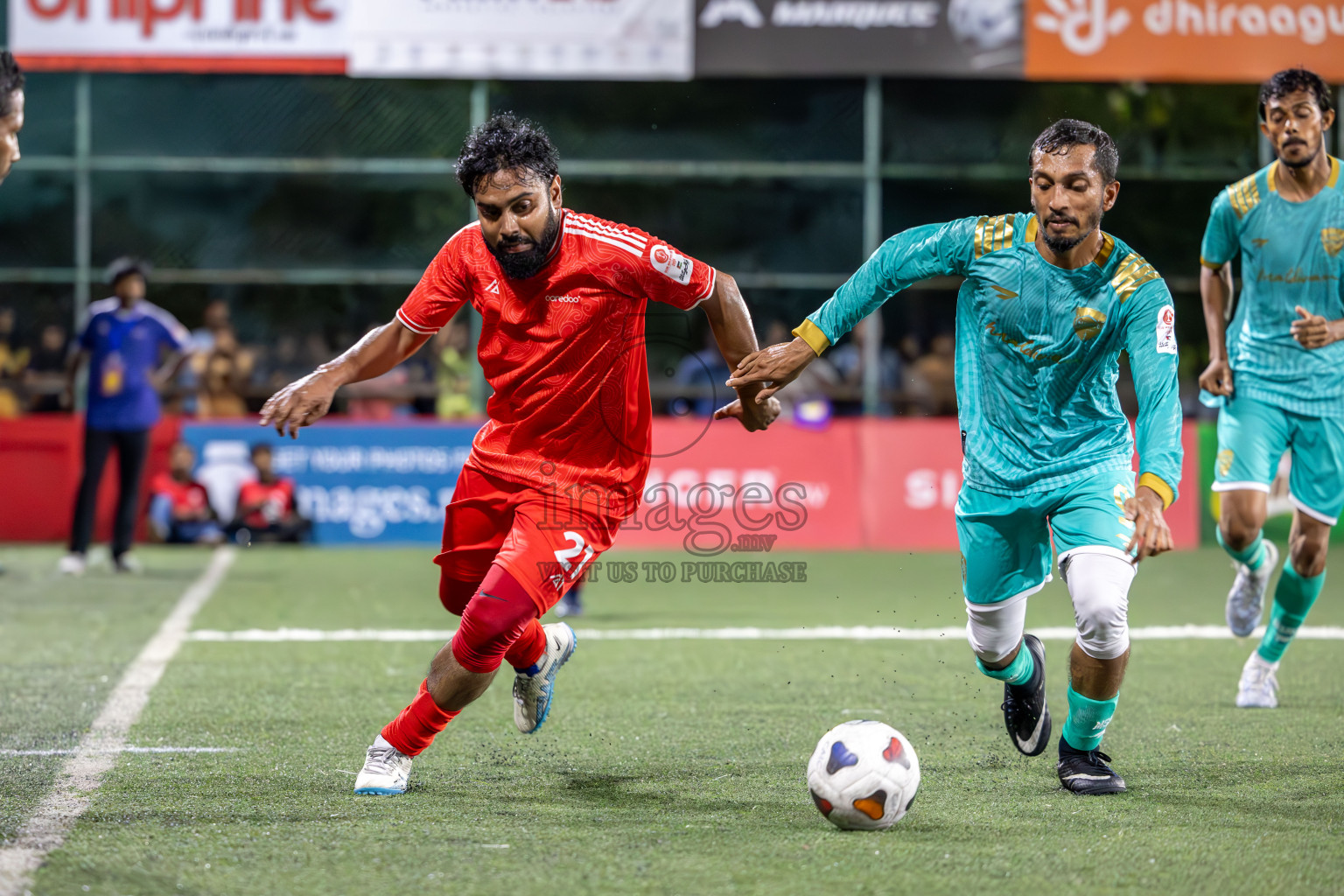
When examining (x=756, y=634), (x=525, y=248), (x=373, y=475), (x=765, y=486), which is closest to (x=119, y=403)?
(x=373, y=475)

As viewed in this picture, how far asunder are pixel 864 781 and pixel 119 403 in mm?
8704

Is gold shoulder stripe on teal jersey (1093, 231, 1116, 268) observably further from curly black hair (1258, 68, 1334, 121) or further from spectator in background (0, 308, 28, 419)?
spectator in background (0, 308, 28, 419)

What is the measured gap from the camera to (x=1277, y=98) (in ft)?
19.4

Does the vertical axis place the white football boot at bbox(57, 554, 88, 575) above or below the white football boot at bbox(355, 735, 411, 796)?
below

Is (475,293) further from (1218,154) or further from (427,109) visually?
(1218,154)

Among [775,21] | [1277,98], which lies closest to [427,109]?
[775,21]

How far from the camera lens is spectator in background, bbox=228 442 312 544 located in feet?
43.9

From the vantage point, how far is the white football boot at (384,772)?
15.3 feet

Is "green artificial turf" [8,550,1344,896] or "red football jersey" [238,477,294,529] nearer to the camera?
"green artificial turf" [8,550,1344,896]

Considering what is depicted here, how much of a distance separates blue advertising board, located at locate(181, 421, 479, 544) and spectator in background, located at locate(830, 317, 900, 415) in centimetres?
398

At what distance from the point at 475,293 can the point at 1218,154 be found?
12.7 meters

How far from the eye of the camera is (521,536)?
4711mm

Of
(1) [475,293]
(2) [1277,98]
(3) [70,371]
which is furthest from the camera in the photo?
(3) [70,371]

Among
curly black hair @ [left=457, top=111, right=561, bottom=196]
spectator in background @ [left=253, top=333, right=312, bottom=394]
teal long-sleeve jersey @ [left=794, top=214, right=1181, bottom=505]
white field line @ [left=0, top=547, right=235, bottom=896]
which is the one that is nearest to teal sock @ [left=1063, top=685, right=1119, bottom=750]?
teal long-sleeve jersey @ [left=794, top=214, right=1181, bottom=505]
